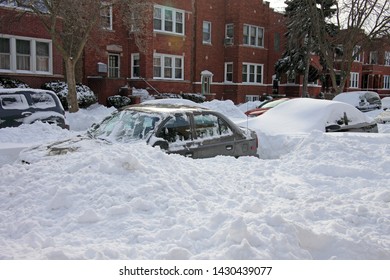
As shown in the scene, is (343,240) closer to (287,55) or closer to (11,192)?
(11,192)

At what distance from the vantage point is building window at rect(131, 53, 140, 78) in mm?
27642

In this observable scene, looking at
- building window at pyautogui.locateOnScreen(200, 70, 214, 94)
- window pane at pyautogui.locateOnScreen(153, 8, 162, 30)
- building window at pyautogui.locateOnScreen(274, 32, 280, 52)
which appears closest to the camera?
window pane at pyautogui.locateOnScreen(153, 8, 162, 30)

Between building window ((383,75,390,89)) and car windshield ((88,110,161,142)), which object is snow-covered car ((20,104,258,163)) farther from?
building window ((383,75,390,89))

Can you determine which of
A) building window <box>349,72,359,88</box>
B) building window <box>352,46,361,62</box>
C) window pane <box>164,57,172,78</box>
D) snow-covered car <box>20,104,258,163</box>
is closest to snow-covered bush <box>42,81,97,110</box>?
window pane <box>164,57,172,78</box>

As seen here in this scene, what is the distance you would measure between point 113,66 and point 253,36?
1358 centimetres

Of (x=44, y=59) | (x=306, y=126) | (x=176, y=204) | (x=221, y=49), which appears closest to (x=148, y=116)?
(x=176, y=204)

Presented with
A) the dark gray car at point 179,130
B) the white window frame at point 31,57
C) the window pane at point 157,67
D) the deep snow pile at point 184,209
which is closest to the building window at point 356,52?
the window pane at point 157,67

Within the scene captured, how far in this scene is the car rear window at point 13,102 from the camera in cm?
1116

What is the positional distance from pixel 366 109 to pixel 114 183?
79.0ft

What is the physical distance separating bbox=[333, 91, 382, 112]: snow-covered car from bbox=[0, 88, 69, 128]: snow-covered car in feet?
61.2

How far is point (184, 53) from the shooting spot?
29547 mm

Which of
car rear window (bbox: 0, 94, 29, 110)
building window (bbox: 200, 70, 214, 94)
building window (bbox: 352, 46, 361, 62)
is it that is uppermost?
building window (bbox: 352, 46, 361, 62)

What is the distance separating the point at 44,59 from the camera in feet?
73.2

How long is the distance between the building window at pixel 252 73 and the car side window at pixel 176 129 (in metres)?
28.1
